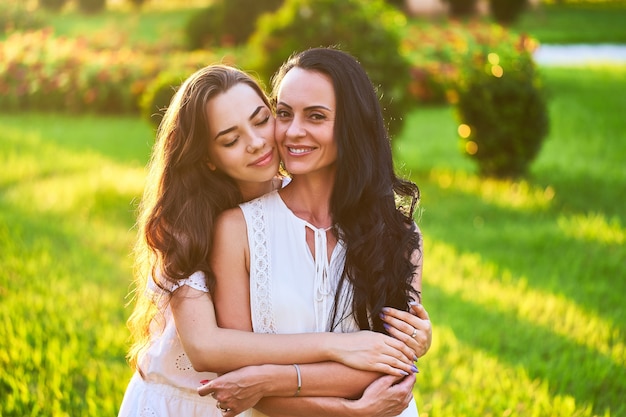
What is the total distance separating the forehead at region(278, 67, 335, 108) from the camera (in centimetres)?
270

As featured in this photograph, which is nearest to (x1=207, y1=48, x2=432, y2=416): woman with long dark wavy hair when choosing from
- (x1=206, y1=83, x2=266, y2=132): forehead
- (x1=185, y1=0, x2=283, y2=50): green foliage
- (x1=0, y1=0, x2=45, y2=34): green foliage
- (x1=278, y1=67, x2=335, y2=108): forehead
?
(x1=278, y1=67, x2=335, y2=108): forehead

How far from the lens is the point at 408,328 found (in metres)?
2.80

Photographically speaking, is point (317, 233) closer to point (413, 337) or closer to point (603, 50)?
point (413, 337)

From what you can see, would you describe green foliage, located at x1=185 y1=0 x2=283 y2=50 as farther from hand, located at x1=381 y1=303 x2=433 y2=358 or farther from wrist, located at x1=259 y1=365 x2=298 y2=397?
wrist, located at x1=259 y1=365 x2=298 y2=397

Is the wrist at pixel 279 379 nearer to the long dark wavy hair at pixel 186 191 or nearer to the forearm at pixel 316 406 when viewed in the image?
the forearm at pixel 316 406

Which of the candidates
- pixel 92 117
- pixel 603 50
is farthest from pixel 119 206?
pixel 603 50

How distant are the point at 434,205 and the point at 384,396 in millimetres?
5356

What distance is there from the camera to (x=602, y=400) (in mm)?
4289

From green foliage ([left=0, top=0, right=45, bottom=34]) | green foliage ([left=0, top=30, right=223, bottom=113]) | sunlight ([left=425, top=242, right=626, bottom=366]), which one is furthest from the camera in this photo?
green foliage ([left=0, top=0, right=45, bottom=34])

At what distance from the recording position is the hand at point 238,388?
2.60 meters

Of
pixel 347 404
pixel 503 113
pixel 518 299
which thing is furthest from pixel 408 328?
pixel 503 113

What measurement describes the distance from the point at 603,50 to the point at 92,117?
14.5 meters

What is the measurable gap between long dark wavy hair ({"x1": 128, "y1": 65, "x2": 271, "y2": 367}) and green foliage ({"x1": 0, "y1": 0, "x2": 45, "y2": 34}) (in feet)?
68.1

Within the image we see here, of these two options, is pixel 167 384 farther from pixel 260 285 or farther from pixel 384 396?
pixel 384 396
